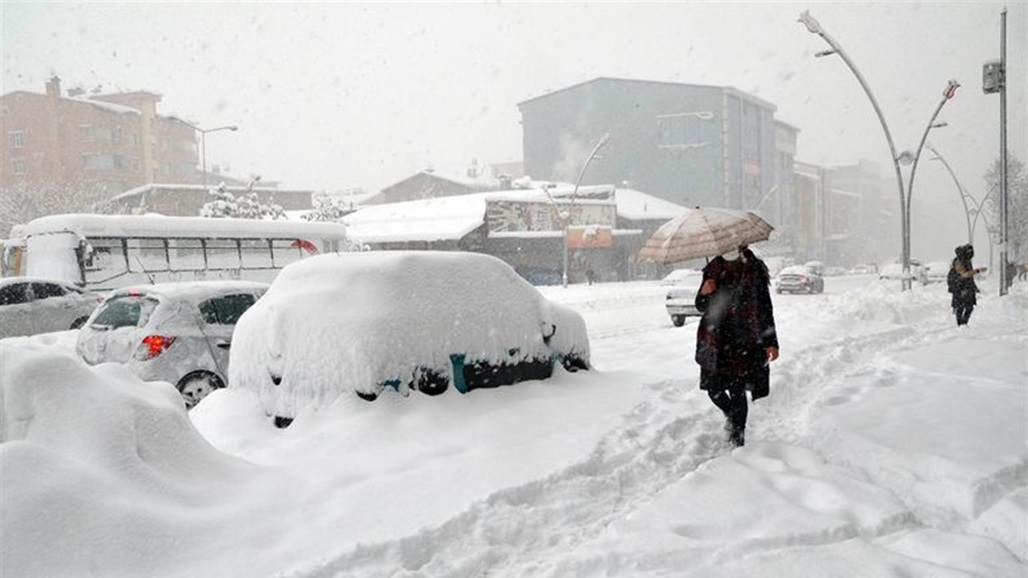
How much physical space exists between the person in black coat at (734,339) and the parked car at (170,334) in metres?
5.25

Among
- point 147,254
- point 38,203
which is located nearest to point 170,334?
point 147,254

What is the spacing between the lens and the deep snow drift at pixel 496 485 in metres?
3.34

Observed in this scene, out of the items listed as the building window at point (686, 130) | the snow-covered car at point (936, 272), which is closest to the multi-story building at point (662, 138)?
the building window at point (686, 130)

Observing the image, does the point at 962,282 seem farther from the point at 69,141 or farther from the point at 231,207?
the point at 69,141

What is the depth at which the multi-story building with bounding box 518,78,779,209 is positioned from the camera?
65.4 metres

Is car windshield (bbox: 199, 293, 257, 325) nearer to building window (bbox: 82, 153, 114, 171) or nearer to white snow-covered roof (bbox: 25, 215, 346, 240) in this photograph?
white snow-covered roof (bbox: 25, 215, 346, 240)

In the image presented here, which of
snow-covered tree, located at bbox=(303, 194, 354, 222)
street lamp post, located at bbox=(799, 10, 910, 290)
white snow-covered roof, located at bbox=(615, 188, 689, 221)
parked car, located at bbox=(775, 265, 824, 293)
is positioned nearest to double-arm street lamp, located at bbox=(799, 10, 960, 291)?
street lamp post, located at bbox=(799, 10, 910, 290)

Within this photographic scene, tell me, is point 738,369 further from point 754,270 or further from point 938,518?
point 938,518

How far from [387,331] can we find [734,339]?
2680mm

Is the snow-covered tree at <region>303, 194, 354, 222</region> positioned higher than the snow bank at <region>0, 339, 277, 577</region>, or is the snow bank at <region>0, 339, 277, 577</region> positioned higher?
the snow-covered tree at <region>303, 194, 354, 222</region>

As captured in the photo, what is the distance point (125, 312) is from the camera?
A: 26.2ft

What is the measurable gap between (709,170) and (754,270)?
62.8m

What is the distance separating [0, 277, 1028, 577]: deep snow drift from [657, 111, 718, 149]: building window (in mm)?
61633

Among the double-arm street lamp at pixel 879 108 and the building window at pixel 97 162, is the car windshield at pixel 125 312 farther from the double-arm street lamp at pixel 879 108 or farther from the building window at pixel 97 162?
the building window at pixel 97 162
